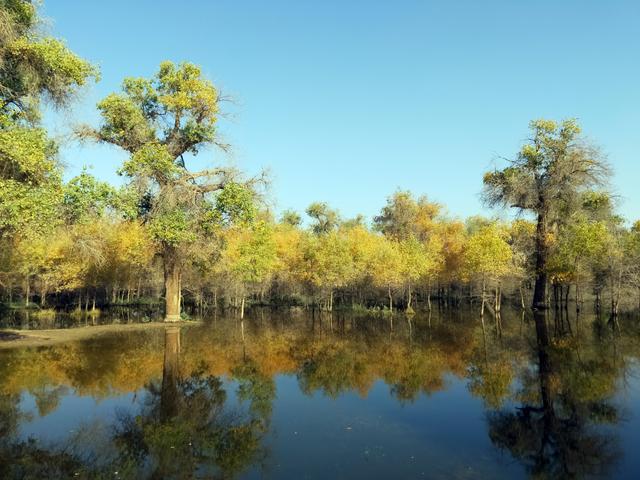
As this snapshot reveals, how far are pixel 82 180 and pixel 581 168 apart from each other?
128 feet

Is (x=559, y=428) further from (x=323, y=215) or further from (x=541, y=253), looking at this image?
(x=323, y=215)

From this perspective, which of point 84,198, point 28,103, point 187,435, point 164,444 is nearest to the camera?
point 164,444

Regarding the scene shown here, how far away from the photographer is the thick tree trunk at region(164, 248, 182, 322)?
33.3 metres

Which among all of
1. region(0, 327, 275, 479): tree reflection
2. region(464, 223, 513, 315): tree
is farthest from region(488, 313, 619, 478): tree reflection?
region(464, 223, 513, 315): tree

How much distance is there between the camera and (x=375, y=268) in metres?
52.1

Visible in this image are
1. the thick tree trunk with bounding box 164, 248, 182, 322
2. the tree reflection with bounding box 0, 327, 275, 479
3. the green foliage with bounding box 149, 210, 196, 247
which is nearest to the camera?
the tree reflection with bounding box 0, 327, 275, 479

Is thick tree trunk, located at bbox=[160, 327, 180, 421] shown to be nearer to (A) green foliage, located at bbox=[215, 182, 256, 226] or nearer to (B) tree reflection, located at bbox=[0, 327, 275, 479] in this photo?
(B) tree reflection, located at bbox=[0, 327, 275, 479]

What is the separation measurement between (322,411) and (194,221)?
2160cm

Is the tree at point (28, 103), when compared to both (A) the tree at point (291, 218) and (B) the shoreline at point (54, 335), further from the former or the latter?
(A) the tree at point (291, 218)

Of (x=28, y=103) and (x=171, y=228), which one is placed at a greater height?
(x=28, y=103)

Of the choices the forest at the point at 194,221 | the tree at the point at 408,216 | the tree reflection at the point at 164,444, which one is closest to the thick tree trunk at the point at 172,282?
the forest at the point at 194,221

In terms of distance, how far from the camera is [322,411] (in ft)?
41.9

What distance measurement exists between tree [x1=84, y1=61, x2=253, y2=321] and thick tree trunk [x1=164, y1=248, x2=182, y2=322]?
0.43 ft

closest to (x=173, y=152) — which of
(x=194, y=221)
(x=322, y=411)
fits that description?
(x=194, y=221)
